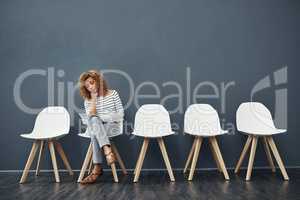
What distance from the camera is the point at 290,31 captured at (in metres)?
4.73

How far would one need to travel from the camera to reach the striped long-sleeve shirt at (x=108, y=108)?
159 inches

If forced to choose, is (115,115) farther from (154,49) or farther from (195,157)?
(154,49)

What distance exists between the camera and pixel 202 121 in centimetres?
424

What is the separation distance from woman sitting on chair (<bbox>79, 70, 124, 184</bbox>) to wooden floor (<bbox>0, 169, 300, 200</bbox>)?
15.1 inches

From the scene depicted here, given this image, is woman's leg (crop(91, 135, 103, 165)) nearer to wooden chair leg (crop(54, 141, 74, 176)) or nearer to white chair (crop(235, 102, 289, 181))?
wooden chair leg (crop(54, 141, 74, 176))

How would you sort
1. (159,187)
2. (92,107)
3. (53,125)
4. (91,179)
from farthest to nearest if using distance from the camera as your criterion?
(53,125)
(92,107)
(91,179)
(159,187)

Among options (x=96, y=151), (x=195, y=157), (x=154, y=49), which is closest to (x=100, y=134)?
(x=96, y=151)

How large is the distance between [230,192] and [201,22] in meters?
2.28

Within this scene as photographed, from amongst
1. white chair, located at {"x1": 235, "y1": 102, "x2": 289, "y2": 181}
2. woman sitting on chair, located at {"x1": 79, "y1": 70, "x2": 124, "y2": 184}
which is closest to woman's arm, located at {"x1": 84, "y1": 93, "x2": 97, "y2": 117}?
woman sitting on chair, located at {"x1": 79, "y1": 70, "x2": 124, "y2": 184}

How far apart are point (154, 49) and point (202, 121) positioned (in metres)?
1.12

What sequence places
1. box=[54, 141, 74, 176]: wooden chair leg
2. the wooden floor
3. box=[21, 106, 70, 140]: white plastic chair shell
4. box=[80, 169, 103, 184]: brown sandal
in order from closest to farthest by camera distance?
the wooden floor, box=[80, 169, 103, 184]: brown sandal, box=[54, 141, 74, 176]: wooden chair leg, box=[21, 106, 70, 140]: white plastic chair shell

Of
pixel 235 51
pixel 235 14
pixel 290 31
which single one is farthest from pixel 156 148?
pixel 290 31

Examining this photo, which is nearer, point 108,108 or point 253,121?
point 108,108

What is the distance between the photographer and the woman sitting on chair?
3879 millimetres
